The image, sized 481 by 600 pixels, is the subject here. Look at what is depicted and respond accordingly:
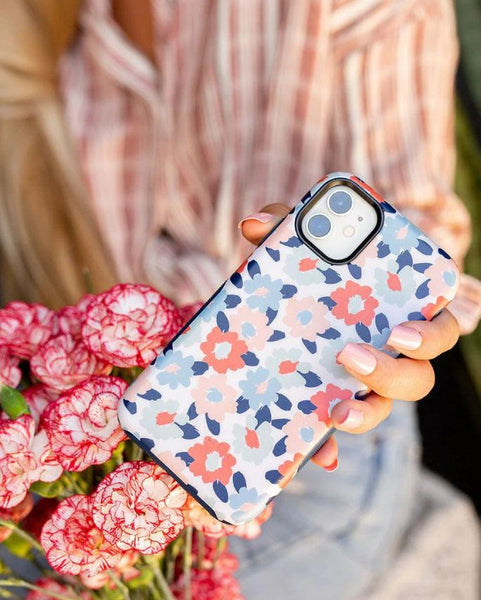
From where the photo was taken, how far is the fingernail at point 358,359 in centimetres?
33

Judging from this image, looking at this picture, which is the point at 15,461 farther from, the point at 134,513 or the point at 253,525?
the point at 253,525

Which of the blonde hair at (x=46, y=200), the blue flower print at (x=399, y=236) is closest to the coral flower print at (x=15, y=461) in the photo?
the blue flower print at (x=399, y=236)

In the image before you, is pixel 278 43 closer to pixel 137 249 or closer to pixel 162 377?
pixel 137 249

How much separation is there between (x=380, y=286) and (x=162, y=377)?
13 centimetres

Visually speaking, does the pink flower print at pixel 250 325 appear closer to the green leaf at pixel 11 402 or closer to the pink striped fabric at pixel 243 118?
the green leaf at pixel 11 402

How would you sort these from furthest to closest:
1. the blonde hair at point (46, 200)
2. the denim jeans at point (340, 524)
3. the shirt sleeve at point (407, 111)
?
the blonde hair at point (46, 200)
the shirt sleeve at point (407, 111)
the denim jeans at point (340, 524)

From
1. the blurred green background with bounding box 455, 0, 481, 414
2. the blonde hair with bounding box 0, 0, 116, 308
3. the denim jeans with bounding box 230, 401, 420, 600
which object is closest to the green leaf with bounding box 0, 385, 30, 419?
the denim jeans with bounding box 230, 401, 420, 600

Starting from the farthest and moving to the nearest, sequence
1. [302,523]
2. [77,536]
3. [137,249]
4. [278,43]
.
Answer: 1. [137,249]
2. [278,43]
3. [302,523]
4. [77,536]

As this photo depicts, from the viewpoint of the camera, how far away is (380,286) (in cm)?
35

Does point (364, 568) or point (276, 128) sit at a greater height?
point (276, 128)

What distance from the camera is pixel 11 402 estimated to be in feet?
1.01

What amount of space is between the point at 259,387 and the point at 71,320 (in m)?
0.11

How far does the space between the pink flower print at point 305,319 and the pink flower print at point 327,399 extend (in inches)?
1.2

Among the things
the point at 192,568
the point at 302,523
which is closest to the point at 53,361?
the point at 192,568
